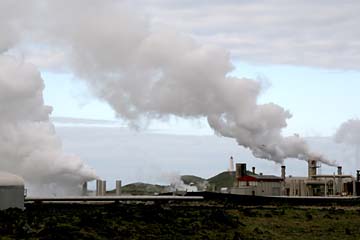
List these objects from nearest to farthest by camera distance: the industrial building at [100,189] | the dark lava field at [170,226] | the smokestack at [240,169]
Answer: the dark lava field at [170,226] < the industrial building at [100,189] < the smokestack at [240,169]

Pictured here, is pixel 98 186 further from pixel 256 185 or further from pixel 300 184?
pixel 300 184

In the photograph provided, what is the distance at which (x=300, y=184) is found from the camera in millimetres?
130250

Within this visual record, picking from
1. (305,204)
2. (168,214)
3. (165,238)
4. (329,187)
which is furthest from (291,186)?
(165,238)

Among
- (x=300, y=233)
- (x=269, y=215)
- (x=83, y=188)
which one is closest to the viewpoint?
(x=300, y=233)

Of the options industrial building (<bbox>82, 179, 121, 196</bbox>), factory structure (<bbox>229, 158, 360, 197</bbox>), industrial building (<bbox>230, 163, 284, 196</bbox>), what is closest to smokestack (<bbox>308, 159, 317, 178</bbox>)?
factory structure (<bbox>229, 158, 360, 197</bbox>)

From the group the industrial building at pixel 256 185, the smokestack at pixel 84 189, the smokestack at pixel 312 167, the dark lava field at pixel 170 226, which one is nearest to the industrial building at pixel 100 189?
the smokestack at pixel 84 189

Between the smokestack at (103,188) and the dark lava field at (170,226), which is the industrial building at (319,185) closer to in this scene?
the smokestack at (103,188)

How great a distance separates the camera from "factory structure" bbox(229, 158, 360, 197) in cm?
12625

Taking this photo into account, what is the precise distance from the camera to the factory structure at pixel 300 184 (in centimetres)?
12625

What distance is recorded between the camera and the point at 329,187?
5054 inches

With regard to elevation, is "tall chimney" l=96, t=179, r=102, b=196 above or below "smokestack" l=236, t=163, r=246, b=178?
below

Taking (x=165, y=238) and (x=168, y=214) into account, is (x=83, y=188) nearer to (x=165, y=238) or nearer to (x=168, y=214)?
(x=168, y=214)

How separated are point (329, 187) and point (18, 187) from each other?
7731cm

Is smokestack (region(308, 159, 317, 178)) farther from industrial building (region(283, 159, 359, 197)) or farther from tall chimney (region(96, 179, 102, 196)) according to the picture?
tall chimney (region(96, 179, 102, 196))
